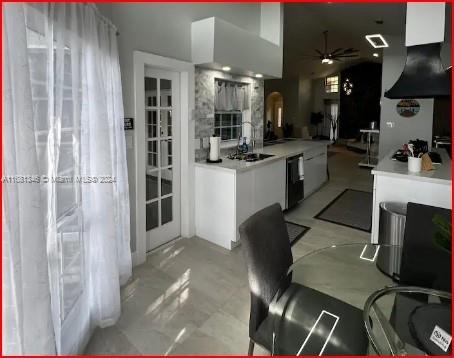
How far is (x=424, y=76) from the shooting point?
3.49 m

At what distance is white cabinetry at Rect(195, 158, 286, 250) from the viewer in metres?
3.46

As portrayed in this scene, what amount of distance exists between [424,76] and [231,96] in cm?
227

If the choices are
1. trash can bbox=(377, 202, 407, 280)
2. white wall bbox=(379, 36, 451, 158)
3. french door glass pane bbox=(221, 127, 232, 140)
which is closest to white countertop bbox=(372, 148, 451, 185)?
trash can bbox=(377, 202, 407, 280)

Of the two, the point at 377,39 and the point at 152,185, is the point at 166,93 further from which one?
the point at 377,39

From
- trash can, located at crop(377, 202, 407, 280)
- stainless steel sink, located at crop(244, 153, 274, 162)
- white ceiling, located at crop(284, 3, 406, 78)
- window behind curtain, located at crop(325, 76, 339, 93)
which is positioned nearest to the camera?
trash can, located at crop(377, 202, 407, 280)

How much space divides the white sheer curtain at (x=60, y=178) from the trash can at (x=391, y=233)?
1.96m

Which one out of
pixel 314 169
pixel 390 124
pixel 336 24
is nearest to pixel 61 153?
pixel 314 169

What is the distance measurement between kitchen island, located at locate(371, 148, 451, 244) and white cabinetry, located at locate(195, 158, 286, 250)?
1280mm

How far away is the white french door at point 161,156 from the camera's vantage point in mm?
3332

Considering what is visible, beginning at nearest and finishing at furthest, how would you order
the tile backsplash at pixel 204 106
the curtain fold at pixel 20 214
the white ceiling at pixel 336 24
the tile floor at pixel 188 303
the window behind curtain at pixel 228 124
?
the curtain fold at pixel 20 214 → the tile floor at pixel 188 303 → the tile backsplash at pixel 204 106 → the window behind curtain at pixel 228 124 → the white ceiling at pixel 336 24

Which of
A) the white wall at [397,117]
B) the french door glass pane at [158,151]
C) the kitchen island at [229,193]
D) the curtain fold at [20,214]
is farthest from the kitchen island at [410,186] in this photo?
the white wall at [397,117]

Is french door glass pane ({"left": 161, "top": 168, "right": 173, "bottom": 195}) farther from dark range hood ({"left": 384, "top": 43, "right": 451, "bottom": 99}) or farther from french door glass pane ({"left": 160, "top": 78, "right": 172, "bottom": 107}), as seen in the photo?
dark range hood ({"left": 384, "top": 43, "right": 451, "bottom": 99})

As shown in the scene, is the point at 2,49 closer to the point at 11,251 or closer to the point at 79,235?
the point at 11,251

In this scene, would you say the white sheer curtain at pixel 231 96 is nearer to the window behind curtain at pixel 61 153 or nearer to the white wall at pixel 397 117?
the window behind curtain at pixel 61 153
